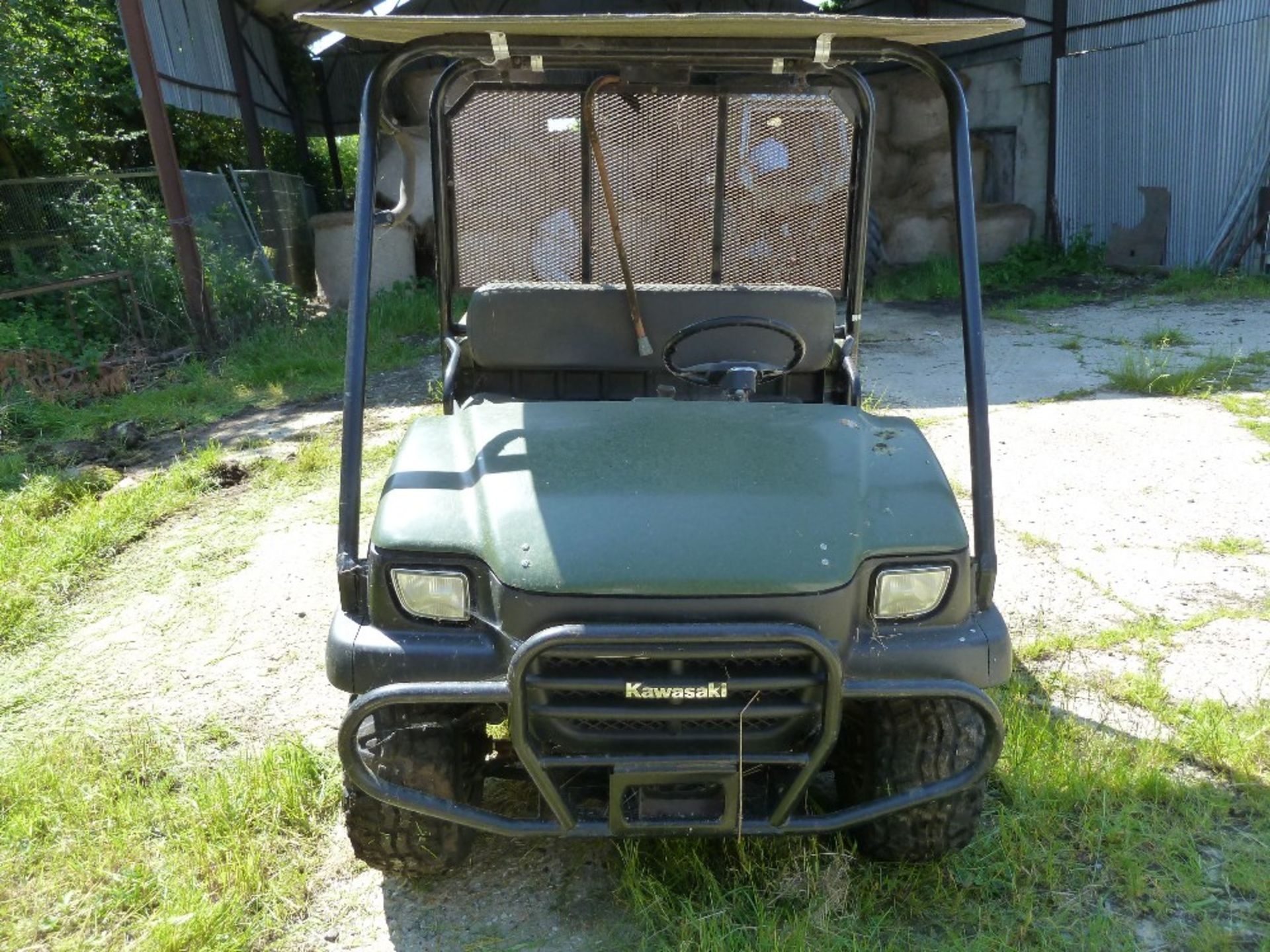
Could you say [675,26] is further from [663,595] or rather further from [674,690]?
[674,690]

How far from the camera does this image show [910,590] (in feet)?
6.29

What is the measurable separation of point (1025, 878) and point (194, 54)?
392 inches

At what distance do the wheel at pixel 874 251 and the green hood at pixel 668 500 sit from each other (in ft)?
31.1

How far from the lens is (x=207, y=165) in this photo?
40.6 feet

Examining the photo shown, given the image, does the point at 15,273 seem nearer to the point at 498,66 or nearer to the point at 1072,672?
the point at 498,66

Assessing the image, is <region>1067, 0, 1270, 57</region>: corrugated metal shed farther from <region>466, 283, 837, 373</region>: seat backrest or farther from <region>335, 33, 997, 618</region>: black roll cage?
<region>335, 33, 997, 618</region>: black roll cage

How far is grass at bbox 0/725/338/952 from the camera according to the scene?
211 cm

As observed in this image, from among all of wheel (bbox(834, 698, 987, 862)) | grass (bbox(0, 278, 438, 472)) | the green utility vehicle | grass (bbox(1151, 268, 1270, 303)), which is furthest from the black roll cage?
grass (bbox(1151, 268, 1270, 303))

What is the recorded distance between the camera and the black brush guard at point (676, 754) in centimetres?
171

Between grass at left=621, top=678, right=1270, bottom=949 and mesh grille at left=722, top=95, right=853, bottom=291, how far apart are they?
167cm

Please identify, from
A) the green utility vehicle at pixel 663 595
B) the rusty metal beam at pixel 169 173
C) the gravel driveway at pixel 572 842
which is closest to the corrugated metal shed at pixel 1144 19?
the gravel driveway at pixel 572 842

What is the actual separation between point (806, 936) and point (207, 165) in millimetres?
12705

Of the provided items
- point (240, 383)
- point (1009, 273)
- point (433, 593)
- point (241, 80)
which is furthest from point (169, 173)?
point (1009, 273)

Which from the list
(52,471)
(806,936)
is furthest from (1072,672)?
(52,471)
